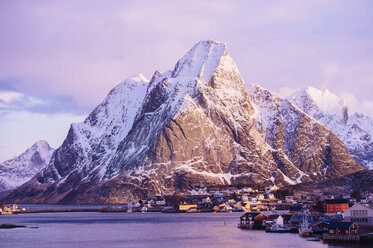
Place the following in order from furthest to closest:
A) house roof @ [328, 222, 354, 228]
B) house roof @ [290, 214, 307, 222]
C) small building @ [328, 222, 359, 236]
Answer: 1. house roof @ [290, 214, 307, 222]
2. house roof @ [328, 222, 354, 228]
3. small building @ [328, 222, 359, 236]

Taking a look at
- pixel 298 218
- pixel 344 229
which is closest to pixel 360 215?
pixel 344 229

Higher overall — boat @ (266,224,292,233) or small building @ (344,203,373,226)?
small building @ (344,203,373,226)

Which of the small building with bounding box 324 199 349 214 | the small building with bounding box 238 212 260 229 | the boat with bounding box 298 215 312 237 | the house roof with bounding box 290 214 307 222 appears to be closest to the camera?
the boat with bounding box 298 215 312 237

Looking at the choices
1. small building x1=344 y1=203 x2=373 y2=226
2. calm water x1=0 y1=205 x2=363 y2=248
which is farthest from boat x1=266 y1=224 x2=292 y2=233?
Result: small building x1=344 y1=203 x2=373 y2=226

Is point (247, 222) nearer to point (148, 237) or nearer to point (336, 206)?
Result: point (148, 237)

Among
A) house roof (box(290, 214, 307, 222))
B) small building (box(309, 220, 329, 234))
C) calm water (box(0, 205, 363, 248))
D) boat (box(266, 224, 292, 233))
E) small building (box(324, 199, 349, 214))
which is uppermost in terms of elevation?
small building (box(324, 199, 349, 214))

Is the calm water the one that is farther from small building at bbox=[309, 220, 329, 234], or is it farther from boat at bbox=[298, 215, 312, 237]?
small building at bbox=[309, 220, 329, 234]

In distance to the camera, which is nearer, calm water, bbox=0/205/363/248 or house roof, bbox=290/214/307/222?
calm water, bbox=0/205/363/248

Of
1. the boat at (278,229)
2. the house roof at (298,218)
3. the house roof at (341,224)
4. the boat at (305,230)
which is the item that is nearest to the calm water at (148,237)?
the boat at (305,230)
